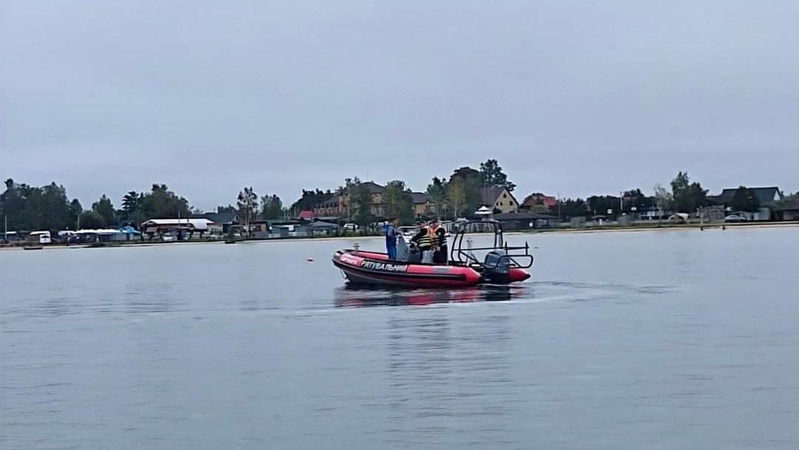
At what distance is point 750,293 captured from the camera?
94.3 ft

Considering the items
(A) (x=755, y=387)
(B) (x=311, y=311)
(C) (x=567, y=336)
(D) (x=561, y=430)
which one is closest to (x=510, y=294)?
(B) (x=311, y=311)

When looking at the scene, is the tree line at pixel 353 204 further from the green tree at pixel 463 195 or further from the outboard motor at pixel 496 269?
the outboard motor at pixel 496 269

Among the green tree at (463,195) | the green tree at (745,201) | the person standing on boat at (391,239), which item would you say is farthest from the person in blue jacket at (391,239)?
the green tree at (745,201)

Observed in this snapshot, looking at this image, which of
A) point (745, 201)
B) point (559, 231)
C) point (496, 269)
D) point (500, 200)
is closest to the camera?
point (496, 269)

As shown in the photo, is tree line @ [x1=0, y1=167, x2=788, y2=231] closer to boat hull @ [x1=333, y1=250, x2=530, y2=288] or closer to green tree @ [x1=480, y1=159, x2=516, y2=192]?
green tree @ [x1=480, y1=159, x2=516, y2=192]

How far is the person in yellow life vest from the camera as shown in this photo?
30.6 m

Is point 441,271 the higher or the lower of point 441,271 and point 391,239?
the lower

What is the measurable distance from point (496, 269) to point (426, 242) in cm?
194

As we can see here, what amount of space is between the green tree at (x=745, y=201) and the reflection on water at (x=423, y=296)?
9188 centimetres

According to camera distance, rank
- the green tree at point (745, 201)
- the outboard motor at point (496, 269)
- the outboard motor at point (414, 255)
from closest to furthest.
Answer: the outboard motor at point (496, 269), the outboard motor at point (414, 255), the green tree at point (745, 201)

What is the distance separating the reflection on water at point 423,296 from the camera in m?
27.8

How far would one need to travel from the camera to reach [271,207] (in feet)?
513

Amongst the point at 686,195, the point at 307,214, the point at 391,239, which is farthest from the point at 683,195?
the point at 391,239

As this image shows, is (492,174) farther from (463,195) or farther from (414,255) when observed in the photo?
(414,255)
